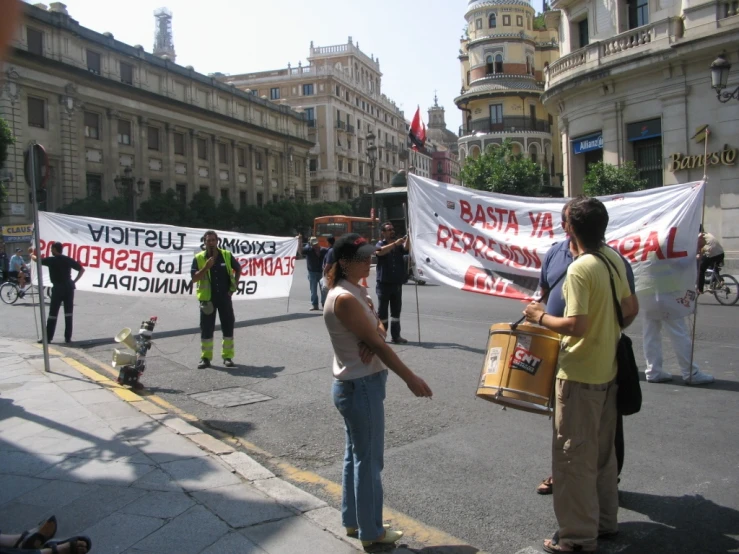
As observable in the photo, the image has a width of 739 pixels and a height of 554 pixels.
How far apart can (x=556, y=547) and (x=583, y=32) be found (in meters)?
27.7

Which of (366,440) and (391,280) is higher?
(391,280)

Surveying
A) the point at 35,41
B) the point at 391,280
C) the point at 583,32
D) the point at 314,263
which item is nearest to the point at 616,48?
the point at 583,32

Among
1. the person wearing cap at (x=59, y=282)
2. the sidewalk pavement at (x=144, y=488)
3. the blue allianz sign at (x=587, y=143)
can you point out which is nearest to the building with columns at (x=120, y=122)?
the person wearing cap at (x=59, y=282)

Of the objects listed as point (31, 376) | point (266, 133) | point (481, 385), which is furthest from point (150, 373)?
point (266, 133)

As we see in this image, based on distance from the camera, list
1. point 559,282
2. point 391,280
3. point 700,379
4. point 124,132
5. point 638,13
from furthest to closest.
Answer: point 124,132
point 638,13
point 391,280
point 700,379
point 559,282

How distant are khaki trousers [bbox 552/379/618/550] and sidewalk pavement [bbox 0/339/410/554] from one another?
44.7 inches

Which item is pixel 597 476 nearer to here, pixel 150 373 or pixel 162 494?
pixel 162 494

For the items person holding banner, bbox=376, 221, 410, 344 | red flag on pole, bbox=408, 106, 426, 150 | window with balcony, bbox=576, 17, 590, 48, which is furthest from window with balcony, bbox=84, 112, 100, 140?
person holding banner, bbox=376, 221, 410, 344

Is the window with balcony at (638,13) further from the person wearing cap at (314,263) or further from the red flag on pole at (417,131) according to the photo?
the person wearing cap at (314,263)

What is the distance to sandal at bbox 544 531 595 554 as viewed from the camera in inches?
135

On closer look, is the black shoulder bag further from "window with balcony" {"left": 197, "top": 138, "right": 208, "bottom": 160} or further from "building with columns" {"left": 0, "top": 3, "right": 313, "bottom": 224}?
"window with balcony" {"left": 197, "top": 138, "right": 208, "bottom": 160}

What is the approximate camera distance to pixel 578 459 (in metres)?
3.45

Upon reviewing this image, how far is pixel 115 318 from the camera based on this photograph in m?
14.2

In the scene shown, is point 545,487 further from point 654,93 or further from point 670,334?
point 654,93
